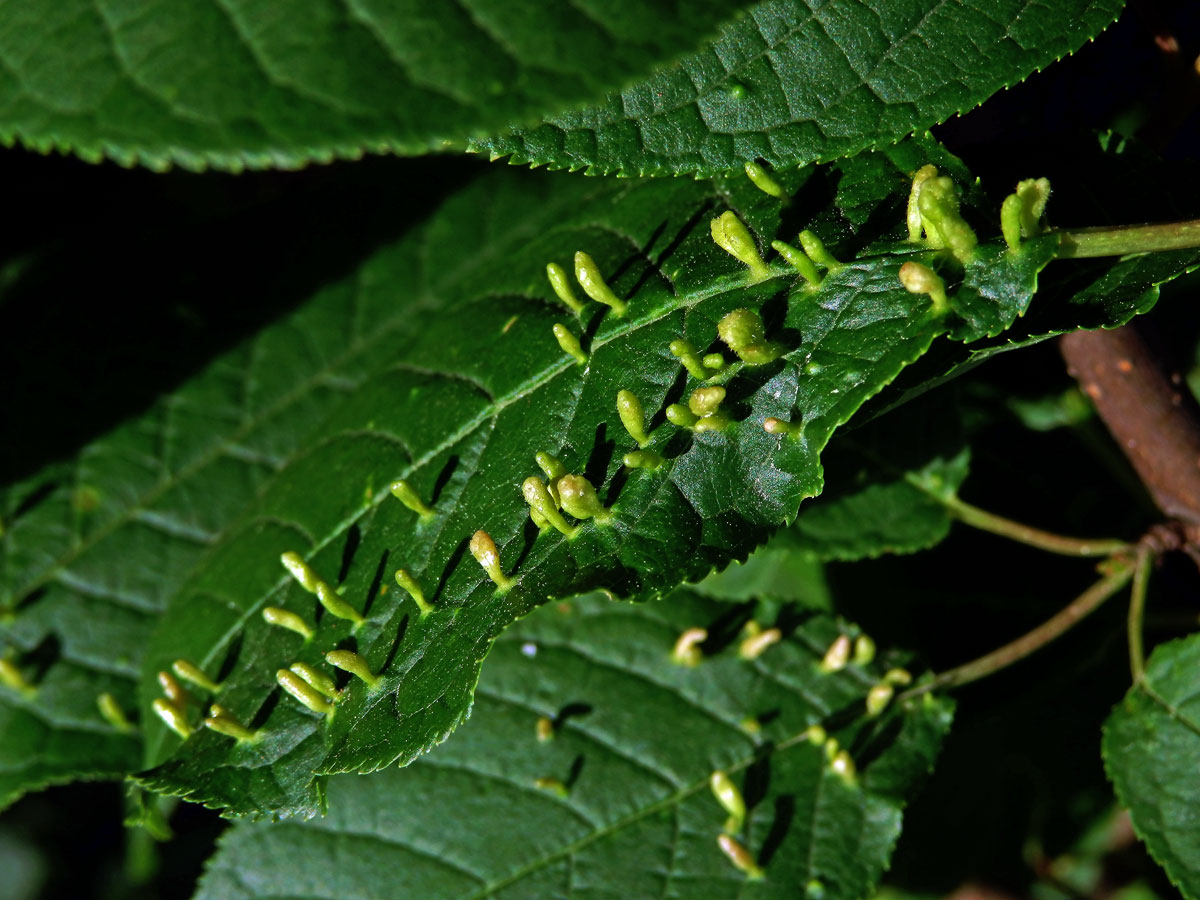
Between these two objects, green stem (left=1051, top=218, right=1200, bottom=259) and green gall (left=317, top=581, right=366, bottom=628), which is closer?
green stem (left=1051, top=218, right=1200, bottom=259)

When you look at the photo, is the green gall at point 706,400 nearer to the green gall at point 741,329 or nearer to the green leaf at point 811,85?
the green gall at point 741,329

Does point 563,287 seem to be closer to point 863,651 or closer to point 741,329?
point 741,329

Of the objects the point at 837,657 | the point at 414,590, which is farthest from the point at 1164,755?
the point at 414,590

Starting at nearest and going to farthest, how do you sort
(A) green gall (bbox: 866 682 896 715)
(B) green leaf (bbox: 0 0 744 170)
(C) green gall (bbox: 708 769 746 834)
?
(B) green leaf (bbox: 0 0 744 170) < (C) green gall (bbox: 708 769 746 834) < (A) green gall (bbox: 866 682 896 715)

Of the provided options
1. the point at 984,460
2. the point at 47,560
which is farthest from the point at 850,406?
the point at 47,560

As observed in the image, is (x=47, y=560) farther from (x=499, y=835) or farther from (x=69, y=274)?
(x=499, y=835)

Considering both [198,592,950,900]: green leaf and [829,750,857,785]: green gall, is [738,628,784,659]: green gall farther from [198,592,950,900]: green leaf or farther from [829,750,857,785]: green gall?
[829,750,857,785]: green gall

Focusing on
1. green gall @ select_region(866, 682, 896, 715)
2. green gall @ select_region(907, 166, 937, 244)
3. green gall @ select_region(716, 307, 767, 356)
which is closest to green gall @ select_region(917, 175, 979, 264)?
green gall @ select_region(907, 166, 937, 244)
